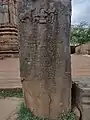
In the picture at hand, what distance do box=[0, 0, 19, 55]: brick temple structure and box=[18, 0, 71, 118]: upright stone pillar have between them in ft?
13.9

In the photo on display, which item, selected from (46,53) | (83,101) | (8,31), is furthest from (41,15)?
(8,31)

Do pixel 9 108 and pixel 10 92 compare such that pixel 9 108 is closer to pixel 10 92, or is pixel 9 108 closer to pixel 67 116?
pixel 10 92

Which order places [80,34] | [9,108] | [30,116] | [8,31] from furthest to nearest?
[80,34], [8,31], [9,108], [30,116]

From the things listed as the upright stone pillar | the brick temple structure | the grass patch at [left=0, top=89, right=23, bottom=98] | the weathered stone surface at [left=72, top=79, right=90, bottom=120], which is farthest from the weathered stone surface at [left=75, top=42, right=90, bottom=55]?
the upright stone pillar

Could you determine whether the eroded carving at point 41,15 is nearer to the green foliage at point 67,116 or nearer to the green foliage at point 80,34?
the green foliage at point 67,116

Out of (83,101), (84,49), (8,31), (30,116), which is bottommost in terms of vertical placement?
(30,116)

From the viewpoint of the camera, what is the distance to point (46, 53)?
5.79 feet

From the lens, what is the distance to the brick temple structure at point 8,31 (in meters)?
6.04

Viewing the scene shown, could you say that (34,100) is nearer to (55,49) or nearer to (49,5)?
(55,49)

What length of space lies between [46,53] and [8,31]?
4461 mm

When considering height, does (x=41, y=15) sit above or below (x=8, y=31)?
below

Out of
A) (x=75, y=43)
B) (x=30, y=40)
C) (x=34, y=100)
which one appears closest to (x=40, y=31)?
(x=30, y=40)

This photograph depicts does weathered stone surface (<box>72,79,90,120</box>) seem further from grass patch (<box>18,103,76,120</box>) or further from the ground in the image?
the ground

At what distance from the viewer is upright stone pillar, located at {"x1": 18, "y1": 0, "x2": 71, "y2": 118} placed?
1.75 metres
